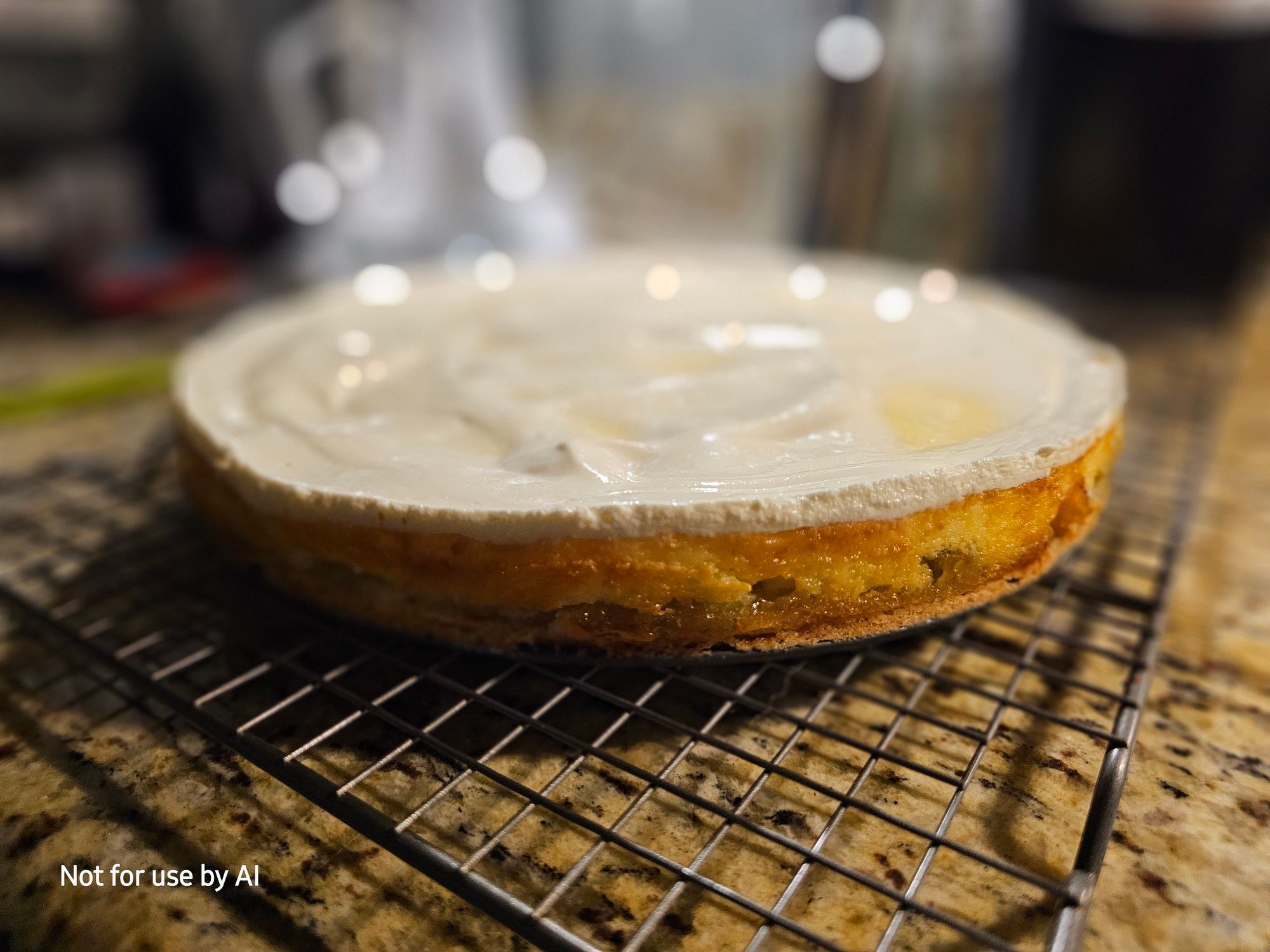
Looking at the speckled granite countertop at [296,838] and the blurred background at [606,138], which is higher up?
the blurred background at [606,138]

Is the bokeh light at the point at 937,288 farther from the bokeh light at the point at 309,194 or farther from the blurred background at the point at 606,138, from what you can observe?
the bokeh light at the point at 309,194

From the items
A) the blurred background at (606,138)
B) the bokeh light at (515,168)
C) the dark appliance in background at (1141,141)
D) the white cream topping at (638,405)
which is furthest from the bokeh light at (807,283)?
the bokeh light at (515,168)

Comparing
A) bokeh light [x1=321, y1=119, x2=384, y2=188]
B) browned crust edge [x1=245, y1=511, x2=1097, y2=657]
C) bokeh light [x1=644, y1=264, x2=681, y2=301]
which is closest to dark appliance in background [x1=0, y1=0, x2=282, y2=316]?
bokeh light [x1=321, y1=119, x2=384, y2=188]

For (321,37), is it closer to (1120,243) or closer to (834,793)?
(1120,243)

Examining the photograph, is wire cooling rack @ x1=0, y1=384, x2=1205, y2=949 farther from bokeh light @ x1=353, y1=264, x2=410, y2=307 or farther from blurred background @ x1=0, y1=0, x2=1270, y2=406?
blurred background @ x1=0, y1=0, x2=1270, y2=406

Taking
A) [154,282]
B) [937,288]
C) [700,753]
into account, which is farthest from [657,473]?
[154,282]

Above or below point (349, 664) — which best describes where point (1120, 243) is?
above

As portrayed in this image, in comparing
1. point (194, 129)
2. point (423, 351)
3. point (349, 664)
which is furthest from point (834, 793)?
point (194, 129)

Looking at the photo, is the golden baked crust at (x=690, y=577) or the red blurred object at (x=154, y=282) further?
the red blurred object at (x=154, y=282)
